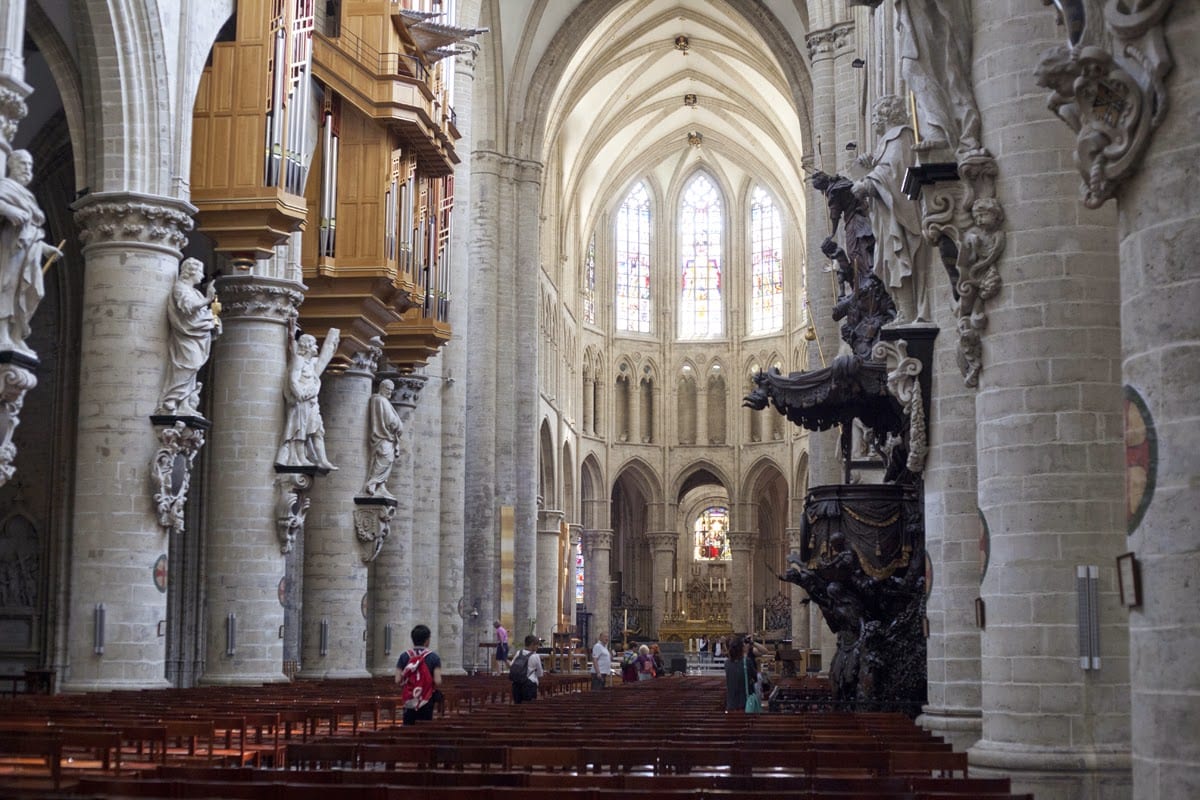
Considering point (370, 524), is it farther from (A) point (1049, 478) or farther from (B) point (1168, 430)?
(B) point (1168, 430)

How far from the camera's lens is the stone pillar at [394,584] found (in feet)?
89.3

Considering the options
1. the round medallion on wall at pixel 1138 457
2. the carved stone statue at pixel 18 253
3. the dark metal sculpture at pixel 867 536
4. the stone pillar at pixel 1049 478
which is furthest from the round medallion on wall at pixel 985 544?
the carved stone statue at pixel 18 253

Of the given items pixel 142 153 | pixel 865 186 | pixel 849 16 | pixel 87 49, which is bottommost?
pixel 865 186

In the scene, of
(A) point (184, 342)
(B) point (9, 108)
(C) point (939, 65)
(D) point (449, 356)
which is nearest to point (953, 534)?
(C) point (939, 65)

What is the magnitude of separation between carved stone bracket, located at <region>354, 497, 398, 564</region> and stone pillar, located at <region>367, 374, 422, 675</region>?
2.02 m

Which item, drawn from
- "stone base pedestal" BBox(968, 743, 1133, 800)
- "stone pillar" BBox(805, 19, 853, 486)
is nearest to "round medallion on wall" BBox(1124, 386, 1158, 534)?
"stone base pedestal" BBox(968, 743, 1133, 800)

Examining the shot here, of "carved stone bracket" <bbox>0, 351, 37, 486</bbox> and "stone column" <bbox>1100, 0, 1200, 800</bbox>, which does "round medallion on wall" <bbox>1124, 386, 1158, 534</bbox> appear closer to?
"stone column" <bbox>1100, 0, 1200, 800</bbox>

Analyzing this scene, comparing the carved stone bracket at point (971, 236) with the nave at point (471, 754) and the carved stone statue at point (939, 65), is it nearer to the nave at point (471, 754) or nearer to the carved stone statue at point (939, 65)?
the carved stone statue at point (939, 65)

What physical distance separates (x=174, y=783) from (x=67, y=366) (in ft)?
63.1

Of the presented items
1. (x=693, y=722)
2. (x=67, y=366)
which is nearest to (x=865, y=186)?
(x=693, y=722)

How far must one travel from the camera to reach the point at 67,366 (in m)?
24.8

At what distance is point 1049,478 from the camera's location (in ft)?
32.9

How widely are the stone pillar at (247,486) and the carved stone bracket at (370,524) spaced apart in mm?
4162

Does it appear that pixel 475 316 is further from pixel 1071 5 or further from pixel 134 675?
pixel 1071 5
